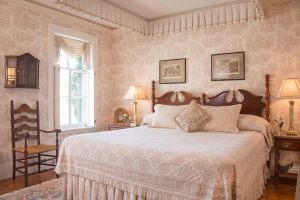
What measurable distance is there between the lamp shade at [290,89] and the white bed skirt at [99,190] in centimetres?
124

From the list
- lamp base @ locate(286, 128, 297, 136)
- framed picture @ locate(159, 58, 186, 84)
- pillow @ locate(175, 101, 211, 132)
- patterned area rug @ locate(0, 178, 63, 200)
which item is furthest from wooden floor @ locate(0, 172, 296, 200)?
framed picture @ locate(159, 58, 186, 84)

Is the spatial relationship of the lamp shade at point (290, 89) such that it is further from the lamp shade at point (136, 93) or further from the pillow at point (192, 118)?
the lamp shade at point (136, 93)

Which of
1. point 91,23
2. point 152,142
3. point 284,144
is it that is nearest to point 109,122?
point 91,23

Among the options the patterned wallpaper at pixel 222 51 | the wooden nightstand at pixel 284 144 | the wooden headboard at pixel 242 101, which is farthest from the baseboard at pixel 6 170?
the wooden nightstand at pixel 284 144

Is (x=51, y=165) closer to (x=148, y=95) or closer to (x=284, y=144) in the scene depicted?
(x=148, y=95)

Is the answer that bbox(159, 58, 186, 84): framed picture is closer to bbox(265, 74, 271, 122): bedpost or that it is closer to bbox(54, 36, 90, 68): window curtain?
bbox(265, 74, 271, 122): bedpost

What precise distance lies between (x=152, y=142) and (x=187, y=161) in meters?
0.66

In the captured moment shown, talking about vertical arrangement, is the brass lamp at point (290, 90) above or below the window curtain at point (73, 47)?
below

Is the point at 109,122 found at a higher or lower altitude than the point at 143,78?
lower

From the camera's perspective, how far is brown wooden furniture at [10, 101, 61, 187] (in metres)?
3.76

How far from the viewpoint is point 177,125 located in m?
3.78

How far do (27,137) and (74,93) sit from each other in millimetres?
1552

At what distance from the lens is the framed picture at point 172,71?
4715mm

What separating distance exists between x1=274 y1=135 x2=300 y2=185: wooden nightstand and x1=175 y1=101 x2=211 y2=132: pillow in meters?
1.03
